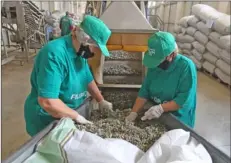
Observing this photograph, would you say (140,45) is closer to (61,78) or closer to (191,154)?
(61,78)

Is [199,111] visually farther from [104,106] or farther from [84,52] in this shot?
[84,52]

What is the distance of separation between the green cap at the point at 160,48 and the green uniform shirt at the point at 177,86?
11cm

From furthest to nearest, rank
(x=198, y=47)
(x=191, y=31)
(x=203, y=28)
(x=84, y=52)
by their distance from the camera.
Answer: (x=191, y=31) → (x=198, y=47) → (x=203, y=28) → (x=84, y=52)

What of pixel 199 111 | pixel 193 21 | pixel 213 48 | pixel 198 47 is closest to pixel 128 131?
pixel 199 111

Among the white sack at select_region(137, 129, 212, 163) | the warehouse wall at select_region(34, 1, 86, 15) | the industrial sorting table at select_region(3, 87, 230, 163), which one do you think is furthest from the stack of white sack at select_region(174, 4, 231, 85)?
the warehouse wall at select_region(34, 1, 86, 15)

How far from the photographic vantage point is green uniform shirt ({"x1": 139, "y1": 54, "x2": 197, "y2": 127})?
1.33 metres

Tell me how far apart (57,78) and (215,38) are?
3602 millimetres

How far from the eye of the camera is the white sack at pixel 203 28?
4526 mm

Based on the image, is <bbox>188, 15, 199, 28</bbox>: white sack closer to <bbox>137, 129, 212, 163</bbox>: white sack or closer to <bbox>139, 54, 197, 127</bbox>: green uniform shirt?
<bbox>139, 54, 197, 127</bbox>: green uniform shirt

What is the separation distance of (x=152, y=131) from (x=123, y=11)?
0.96 metres

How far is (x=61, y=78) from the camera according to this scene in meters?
1.26

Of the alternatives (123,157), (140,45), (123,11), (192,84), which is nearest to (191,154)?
(123,157)

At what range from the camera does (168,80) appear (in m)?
1.39

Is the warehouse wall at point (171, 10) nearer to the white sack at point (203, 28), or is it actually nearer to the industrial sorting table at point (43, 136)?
the white sack at point (203, 28)
